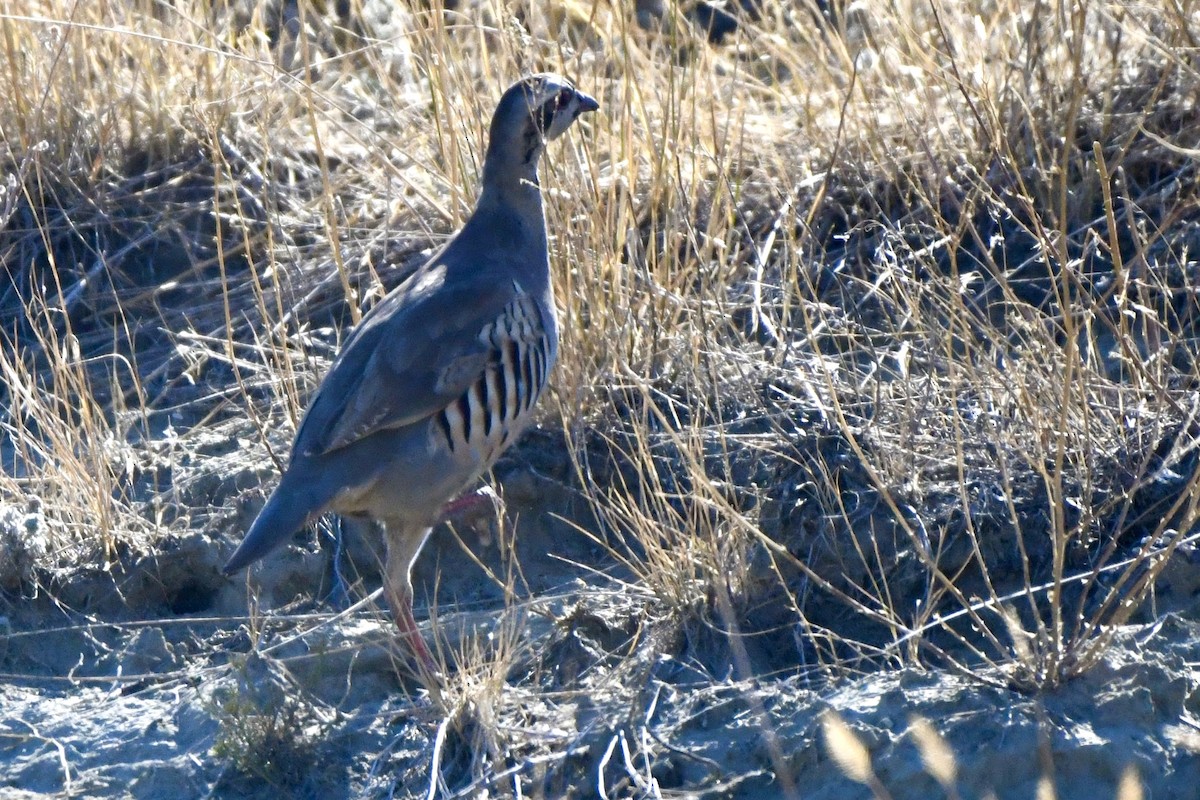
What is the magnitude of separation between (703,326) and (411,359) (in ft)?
2.97

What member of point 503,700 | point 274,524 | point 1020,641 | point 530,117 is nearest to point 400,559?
point 274,524

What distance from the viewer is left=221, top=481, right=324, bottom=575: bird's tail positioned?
3797mm

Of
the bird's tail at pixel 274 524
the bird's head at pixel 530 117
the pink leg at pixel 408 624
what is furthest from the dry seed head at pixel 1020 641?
the bird's head at pixel 530 117

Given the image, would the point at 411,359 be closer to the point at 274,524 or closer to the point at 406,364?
the point at 406,364

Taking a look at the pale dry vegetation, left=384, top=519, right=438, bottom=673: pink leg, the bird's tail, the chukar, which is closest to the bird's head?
the chukar

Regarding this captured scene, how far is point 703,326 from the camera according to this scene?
14.6 feet

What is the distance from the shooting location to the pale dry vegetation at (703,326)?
3756mm

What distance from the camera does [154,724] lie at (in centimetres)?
396

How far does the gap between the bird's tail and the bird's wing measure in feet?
0.47

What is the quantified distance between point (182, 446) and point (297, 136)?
193cm

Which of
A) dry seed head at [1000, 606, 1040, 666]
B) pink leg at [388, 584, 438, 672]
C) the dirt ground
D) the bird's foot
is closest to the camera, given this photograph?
dry seed head at [1000, 606, 1040, 666]

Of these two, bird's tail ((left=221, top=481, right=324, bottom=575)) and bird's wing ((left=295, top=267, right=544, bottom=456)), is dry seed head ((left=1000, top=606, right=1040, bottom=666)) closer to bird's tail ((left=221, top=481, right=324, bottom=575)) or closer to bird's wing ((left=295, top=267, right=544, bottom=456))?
bird's wing ((left=295, top=267, right=544, bottom=456))

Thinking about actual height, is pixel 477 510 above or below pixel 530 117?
below

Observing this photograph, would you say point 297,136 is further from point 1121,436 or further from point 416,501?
point 1121,436
